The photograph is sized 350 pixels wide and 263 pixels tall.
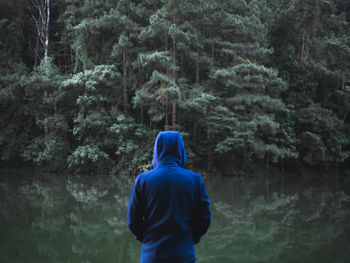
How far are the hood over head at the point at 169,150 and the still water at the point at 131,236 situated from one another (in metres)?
2.46

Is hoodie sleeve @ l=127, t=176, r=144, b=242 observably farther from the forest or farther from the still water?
the forest

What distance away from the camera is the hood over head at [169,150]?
1779mm

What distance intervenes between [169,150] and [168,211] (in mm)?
340

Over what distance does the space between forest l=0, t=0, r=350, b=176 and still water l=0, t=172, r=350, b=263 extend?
17.0ft

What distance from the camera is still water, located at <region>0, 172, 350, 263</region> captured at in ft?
13.0

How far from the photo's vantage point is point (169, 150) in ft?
5.86

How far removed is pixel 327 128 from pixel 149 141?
9.48 meters

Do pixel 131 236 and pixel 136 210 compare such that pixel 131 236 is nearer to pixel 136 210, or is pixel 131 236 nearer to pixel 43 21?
pixel 136 210

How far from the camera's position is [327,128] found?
16.4 metres

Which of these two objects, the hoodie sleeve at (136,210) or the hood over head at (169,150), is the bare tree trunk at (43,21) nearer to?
the hood over head at (169,150)

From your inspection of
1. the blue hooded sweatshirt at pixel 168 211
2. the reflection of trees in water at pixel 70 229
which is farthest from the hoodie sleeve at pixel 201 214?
the reflection of trees in water at pixel 70 229

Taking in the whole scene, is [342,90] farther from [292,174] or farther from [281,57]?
[292,174]

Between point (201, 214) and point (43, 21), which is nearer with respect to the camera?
point (201, 214)

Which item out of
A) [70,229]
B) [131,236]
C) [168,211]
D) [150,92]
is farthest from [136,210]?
[150,92]
